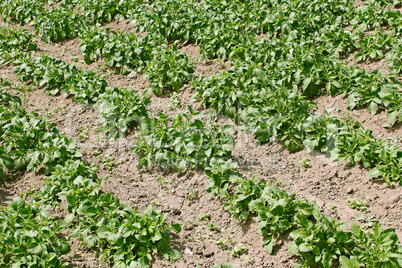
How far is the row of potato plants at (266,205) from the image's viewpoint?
3.29 metres

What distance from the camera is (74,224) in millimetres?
4434

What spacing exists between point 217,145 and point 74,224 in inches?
74.5

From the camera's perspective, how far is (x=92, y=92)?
6348 millimetres

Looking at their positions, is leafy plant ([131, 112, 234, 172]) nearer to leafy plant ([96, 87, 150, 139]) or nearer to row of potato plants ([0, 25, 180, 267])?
leafy plant ([96, 87, 150, 139])

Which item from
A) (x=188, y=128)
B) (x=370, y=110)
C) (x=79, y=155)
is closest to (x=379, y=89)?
(x=370, y=110)

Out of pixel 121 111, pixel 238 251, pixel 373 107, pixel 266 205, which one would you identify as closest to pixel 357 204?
pixel 266 205

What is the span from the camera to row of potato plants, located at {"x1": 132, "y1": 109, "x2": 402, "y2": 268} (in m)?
3.29

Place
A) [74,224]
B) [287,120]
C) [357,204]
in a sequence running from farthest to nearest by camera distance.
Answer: [287,120] → [74,224] → [357,204]

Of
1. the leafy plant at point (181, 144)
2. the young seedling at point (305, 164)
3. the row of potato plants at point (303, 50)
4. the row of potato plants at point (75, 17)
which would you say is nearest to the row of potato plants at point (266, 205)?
the leafy plant at point (181, 144)

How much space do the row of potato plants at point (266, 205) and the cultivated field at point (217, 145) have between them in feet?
0.06

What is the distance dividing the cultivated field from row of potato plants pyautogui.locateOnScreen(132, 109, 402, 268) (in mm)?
17

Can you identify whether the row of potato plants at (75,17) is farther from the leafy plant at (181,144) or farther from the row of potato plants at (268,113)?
the leafy plant at (181,144)

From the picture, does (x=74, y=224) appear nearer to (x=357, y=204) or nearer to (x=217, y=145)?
(x=217, y=145)

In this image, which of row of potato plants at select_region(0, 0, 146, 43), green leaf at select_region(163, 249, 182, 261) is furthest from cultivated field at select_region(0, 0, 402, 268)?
row of potato plants at select_region(0, 0, 146, 43)
